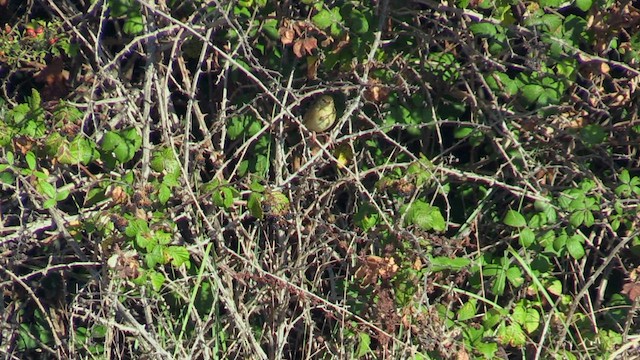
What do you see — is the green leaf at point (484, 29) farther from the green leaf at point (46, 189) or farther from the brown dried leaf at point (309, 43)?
the green leaf at point (46, 189)

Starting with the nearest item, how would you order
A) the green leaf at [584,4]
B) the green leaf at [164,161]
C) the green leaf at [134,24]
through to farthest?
the green leaf at [164,161] < the green leaf at [584,4] < the green leaf at [134,24]

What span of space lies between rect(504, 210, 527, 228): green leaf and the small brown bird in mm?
812

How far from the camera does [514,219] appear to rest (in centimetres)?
354

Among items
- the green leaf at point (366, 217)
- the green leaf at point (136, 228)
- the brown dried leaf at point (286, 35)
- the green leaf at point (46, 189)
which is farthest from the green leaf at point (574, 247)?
the green leaf at point (46, 189)

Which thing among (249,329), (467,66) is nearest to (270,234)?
(249,329)

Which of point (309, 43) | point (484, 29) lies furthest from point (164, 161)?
point (484, 29)

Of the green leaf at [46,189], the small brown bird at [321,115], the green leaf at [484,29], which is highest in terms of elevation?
the green leaf at [484,29]

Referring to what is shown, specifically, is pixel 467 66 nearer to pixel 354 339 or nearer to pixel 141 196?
pixel 354 339

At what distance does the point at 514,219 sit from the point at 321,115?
883 mm

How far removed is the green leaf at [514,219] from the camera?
139 inches

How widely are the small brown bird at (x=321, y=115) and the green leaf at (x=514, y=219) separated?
0.81m

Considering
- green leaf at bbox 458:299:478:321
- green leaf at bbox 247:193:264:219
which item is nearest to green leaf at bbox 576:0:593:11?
green leaf at bbox 458:299:478:321

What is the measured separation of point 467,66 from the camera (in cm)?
377

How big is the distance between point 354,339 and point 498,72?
4.03 ft
